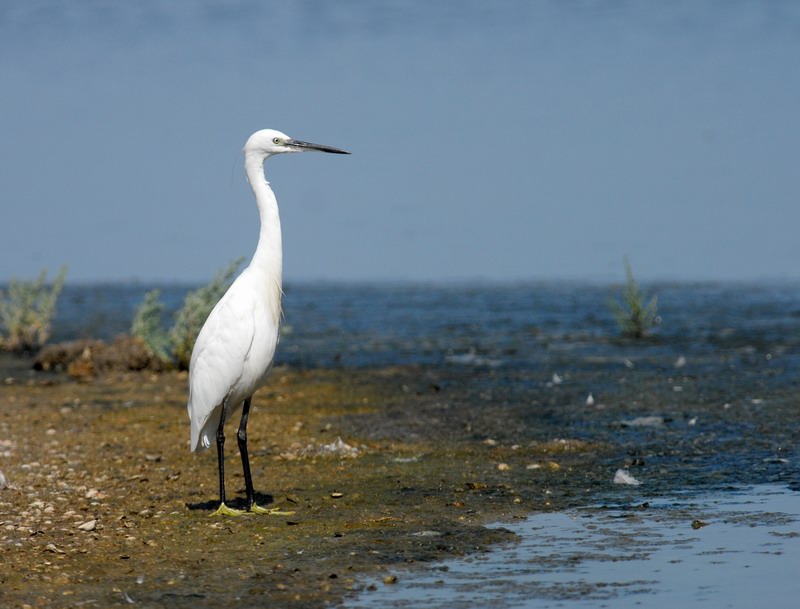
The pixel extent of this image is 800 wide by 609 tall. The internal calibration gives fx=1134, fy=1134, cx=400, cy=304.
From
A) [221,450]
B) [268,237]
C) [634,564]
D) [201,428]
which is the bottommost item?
[634,564]

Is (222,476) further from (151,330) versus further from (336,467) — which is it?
(151,330)

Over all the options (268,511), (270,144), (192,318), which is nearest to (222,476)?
(268,511)

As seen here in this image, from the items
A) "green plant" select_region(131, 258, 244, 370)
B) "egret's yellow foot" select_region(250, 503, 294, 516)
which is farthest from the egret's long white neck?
"green plant" select_region(131, 258, 244, 370)

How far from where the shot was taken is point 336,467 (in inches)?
373

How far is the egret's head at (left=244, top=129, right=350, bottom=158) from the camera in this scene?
332 inches

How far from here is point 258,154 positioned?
27.7 feet

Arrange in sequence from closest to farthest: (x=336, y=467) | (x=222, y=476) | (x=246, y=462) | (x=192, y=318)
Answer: (x=222, y=476) → (x=246, y=462) → (x=336, y=467) → (x=192, y=318)

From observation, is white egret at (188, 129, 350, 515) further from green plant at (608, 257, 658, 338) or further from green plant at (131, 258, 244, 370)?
green plant at (608, 257, 658, 338)

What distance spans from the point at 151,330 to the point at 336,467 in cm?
956

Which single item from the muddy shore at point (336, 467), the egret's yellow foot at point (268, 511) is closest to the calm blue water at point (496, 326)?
the muddy shore at point (336, 467)

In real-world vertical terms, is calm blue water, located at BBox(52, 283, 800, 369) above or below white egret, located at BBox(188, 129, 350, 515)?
below

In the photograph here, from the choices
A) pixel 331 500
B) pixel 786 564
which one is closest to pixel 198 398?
pixel 331 500

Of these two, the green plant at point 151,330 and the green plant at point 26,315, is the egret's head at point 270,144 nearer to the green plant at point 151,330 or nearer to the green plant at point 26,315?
the green plant at point 151,330

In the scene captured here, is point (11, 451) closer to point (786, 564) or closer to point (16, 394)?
point (16, 394)
